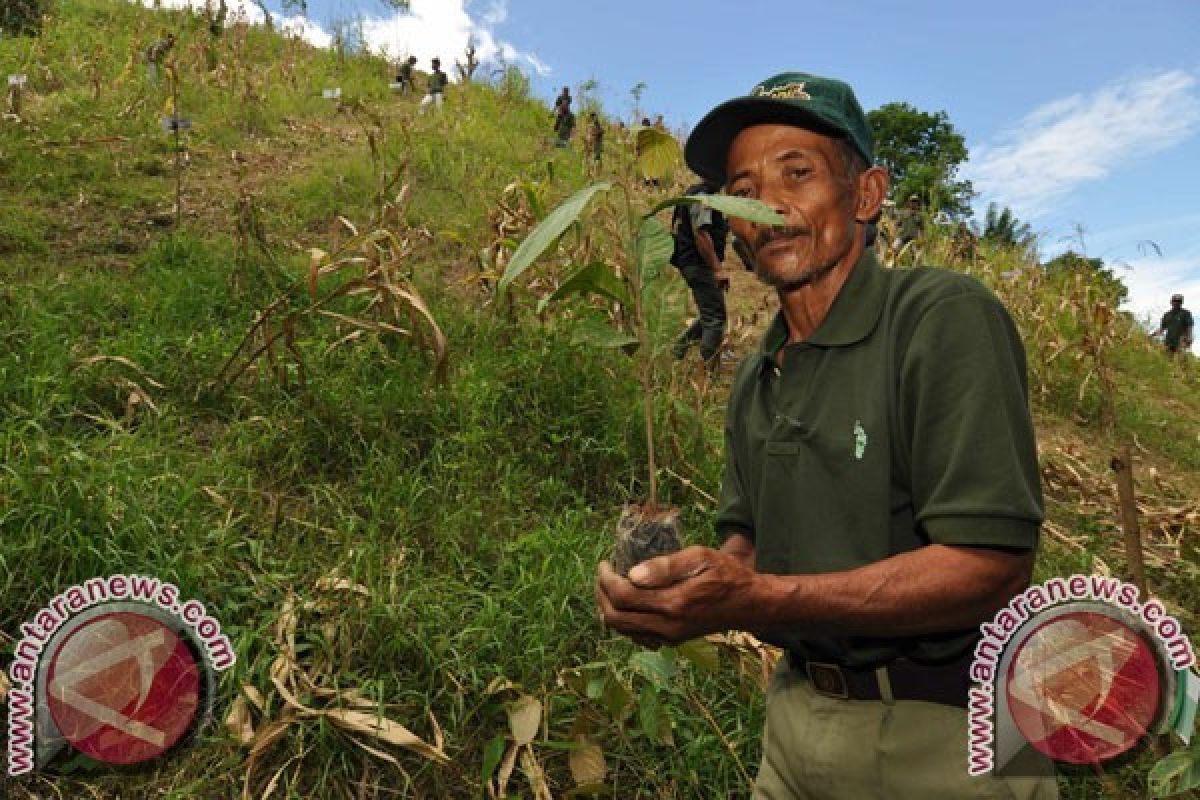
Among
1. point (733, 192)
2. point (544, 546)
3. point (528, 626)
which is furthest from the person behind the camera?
point (544, 546)

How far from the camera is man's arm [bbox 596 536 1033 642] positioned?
97 cm

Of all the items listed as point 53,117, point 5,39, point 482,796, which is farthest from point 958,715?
point 5,39

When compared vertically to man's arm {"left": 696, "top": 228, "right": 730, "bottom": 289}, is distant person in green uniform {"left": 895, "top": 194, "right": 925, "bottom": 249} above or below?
above

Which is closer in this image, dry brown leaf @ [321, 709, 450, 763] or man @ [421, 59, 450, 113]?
dry brown leaf @ [321, 709, 450, 763]

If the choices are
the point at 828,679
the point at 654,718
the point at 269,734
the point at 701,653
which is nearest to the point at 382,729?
the point at 269,734

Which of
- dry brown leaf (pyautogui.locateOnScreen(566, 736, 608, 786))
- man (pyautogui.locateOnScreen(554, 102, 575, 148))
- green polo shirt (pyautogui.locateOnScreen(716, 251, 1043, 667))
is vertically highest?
man (pyautogui.locateOnScreen(554, 102, 575, 148))

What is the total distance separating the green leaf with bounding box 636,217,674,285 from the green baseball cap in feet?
1.20

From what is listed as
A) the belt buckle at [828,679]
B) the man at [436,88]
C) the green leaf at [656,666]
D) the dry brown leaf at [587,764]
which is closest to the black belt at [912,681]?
the belt buckle at [828,679]

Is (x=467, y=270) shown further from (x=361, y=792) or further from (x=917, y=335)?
(x=917, y=335)

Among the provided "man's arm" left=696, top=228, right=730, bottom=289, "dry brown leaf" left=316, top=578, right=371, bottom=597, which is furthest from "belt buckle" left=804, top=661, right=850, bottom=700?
"man's arm" left=696, top=228, right=730, bottom=289

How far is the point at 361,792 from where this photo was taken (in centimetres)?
198

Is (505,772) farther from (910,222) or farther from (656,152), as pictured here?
(910,222)

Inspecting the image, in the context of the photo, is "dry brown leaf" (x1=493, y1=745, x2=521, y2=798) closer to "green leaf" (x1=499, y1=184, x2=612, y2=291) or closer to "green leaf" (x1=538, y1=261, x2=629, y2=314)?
"green leaf" (x1=538, y1=261, x2=629, y2=314)

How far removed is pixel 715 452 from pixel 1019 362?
2.44 metres
